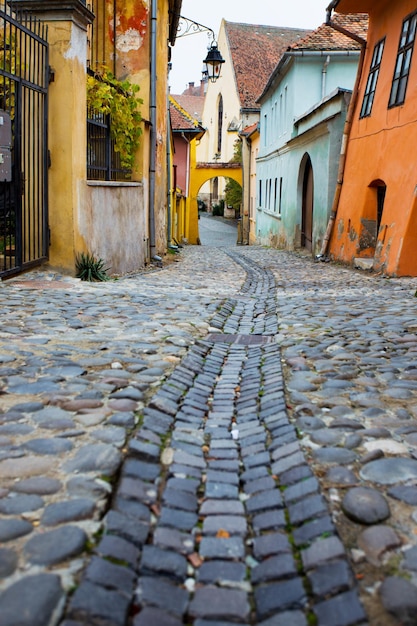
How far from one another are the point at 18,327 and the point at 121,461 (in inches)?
→ 117

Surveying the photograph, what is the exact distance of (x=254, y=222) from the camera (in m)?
35.7

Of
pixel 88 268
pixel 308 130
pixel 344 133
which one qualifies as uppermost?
pixel 308 130

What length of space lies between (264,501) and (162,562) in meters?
0.59

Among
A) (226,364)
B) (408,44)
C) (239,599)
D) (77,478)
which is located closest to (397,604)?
(239,599)

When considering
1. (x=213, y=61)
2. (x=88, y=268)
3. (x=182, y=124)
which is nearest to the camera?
(x=88, y=268)

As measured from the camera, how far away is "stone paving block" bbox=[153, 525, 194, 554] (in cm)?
221

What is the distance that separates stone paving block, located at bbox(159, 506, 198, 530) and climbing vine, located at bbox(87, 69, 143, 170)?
29.9 feet

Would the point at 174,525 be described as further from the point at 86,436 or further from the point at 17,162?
the point at 17,162

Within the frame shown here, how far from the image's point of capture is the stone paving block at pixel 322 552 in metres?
2.10

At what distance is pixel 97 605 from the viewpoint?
1825mm

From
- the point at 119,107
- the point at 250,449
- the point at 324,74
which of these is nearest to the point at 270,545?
the point at 250,449

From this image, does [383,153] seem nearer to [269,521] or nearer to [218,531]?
[269,521]

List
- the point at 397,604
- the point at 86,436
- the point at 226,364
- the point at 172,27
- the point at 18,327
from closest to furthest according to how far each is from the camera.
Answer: the point at 397,604, the point at 86,436, the point at 226,364, the point at 18,327, the point at 172,27

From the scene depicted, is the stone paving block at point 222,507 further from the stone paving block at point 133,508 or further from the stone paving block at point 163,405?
the stone paving block at point 163,405
